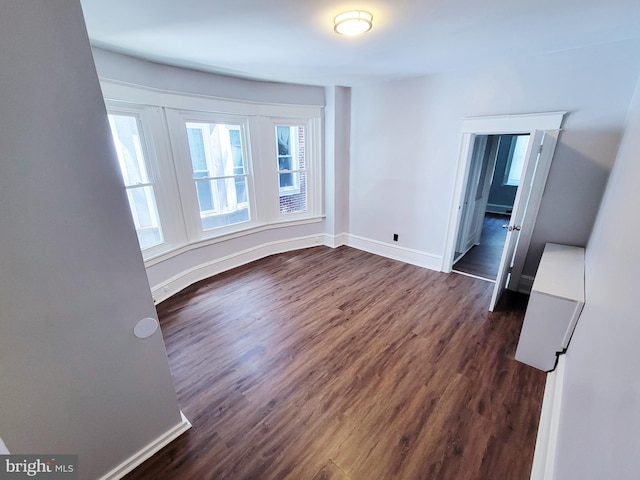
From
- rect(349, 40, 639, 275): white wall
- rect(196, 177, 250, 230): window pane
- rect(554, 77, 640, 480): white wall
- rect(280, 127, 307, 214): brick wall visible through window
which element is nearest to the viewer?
rect(554, 77, 640, 480): white wall

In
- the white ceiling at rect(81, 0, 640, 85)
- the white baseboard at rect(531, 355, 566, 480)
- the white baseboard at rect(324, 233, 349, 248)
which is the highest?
the white ceiling at rect(81, 0, 640, 85)

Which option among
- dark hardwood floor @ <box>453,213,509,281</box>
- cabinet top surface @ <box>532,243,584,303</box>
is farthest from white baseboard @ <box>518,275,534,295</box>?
cabinet top surface @ <box>532,243,584,303</box>

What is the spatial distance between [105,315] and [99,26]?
1.97 m

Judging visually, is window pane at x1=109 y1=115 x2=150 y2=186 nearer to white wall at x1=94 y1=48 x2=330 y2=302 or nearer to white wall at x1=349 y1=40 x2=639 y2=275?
white wall at x1=94 y1=48 x2=330 y2=302

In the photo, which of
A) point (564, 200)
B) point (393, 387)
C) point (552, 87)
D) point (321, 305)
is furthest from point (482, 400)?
point (552, 87)

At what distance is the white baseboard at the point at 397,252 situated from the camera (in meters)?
3.78

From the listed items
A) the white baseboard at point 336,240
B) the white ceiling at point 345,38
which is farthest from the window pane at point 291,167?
the white ceiling at point 345,38

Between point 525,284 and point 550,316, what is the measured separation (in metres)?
1.33

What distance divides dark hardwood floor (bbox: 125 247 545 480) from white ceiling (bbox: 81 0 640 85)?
8.08 feet

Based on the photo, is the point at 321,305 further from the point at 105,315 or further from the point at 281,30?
the point at 281,30

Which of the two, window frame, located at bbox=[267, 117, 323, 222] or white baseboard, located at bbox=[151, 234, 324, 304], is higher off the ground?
window frame, located at bbox=[267, 117, 323, 222]

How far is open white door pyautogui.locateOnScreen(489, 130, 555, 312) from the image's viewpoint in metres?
2.37

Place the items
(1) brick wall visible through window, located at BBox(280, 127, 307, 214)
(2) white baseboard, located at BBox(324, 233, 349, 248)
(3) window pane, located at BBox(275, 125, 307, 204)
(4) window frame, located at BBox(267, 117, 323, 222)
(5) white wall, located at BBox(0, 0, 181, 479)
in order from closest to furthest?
(5) white wall, located at BBox(0, 0, 181, 479)
(4) window frame, located at BBox(267, 117, 323, 222)
(3) window pane, located at BBox(275, 125, 307, 204)
(1) brick wall visible through window, located at BBox(280, 127, 307, 214)
(2) white baseboard, located at BBox(324, 233, 349, 248)

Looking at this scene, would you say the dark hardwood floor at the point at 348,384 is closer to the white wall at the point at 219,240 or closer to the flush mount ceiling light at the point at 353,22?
the white wall at the point at 219,240
